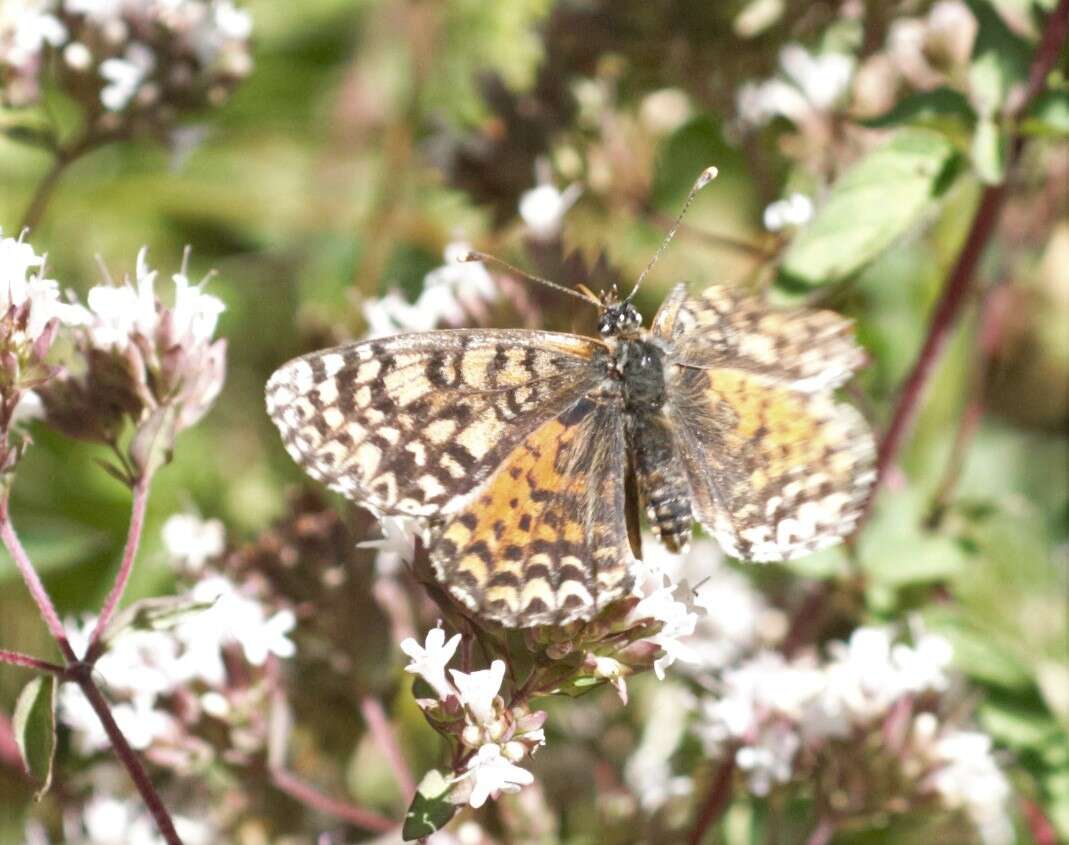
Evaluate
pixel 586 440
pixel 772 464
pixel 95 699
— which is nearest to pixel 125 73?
pixel 586 440

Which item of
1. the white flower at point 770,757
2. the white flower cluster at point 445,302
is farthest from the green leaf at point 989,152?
the white flower at point 770,757

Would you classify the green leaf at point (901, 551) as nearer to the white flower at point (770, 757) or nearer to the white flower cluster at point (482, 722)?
the white flower at point (770, 757)

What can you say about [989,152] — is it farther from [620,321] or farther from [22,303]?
[22,303]

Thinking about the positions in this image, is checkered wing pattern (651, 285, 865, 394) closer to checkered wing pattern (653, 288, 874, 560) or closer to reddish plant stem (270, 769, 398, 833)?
checkered wing pattern (653, 288, 874, 560)

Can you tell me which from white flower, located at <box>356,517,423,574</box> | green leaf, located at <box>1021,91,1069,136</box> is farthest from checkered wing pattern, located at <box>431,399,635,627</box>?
green leaf, located at <box>1021,91,1069,136</box>

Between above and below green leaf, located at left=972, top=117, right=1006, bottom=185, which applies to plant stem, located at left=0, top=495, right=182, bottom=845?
below

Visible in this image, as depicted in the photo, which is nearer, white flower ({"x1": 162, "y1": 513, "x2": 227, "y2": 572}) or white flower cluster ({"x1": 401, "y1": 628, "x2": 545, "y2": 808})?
white flower cluster ({"x1": 401, "y1": 628, "x2": 545, "y2": 808})

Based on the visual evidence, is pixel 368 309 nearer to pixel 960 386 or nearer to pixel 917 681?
pixel 917 681
